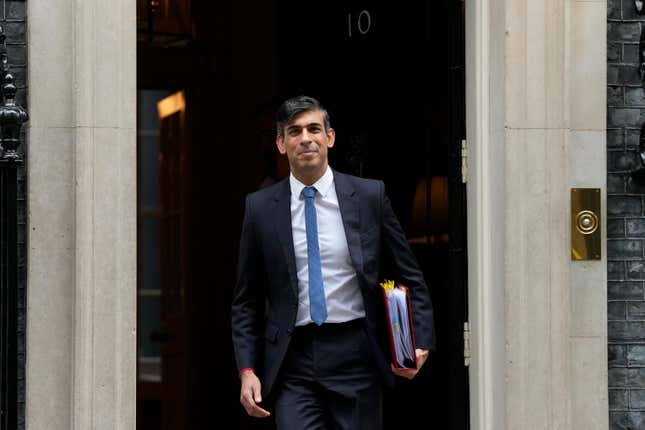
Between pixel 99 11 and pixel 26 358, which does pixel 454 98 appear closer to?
pixel 99 11

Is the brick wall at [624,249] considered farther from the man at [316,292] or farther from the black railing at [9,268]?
the black railing at [9,268]

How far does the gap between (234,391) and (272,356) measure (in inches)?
198

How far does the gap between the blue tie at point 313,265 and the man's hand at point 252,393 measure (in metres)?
0.33

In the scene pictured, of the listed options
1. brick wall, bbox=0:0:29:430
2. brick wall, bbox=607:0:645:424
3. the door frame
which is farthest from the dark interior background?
brick wall, bbox=0:0:29:430

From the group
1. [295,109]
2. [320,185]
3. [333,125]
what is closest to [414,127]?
[333,125]

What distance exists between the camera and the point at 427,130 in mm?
8203

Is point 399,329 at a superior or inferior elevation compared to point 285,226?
inferior

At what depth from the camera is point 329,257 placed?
6668 mm

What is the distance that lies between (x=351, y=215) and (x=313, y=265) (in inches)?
10.2

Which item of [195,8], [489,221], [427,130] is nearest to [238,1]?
[195,8]

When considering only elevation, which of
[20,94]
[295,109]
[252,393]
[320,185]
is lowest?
[252,393]

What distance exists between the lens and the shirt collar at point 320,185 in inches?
264

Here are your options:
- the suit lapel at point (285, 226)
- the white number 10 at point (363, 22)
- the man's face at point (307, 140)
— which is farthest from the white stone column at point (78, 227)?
the white number 10 at point (363, 22)

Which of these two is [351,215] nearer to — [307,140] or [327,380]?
[307,140]
